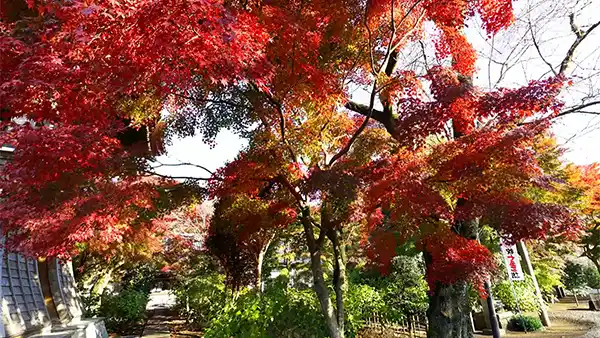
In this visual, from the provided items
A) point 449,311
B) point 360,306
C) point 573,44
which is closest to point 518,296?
point 360,306

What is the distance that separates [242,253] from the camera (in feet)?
41.4

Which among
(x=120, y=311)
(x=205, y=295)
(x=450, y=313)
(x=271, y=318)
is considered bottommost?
(x=271, y=318)

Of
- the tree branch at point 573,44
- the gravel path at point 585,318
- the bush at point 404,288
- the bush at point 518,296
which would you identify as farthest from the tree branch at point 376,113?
the gravel path at point 585,318

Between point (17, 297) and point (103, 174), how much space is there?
447 cm

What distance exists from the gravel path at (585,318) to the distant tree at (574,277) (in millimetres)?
6063

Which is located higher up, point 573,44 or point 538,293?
point 573,44

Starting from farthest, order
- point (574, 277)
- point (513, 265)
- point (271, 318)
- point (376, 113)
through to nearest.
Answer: point (574, 277) → point (513, 265) → point (376, 113) → point (271, 318)

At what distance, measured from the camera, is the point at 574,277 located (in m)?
22.9

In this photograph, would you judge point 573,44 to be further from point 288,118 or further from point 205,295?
point 205,295

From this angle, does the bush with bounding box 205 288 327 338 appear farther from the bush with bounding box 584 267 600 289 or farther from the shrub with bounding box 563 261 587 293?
the bush with bounding box 584 267 600 289

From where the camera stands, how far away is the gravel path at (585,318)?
11.9 m

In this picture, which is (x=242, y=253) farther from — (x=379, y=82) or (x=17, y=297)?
(x=379, y=82)

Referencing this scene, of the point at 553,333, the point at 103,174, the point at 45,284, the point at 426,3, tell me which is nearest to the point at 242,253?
the point at 45,284

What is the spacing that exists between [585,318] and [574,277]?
31.7 ft
